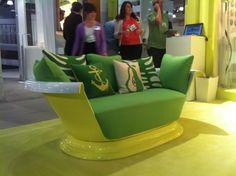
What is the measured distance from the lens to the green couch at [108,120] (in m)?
2.01

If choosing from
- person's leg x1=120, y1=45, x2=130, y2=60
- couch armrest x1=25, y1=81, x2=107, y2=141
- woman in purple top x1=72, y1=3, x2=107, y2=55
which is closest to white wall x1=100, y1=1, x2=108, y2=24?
person's leg x1=120, y1=45, x2=130, y2=60

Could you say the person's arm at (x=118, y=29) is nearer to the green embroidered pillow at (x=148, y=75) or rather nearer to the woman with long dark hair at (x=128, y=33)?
the woman with long dark hair at (x=128, y=33)

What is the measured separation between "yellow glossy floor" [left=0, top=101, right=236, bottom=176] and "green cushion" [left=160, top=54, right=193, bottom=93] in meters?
0.45

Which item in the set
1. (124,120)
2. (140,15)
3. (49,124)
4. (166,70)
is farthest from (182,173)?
(140,15)

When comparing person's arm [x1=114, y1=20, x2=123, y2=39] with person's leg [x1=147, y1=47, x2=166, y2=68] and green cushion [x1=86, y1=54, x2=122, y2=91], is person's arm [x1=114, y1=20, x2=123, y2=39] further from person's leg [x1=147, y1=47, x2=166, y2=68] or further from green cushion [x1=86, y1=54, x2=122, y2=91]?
green cushion [x1=86, y1=54, x2=122, y2=91]

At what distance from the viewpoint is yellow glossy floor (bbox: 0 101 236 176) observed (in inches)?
75.5

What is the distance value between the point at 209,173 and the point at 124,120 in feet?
2.39

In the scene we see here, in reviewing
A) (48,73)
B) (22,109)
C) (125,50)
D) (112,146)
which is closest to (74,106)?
(48,73)

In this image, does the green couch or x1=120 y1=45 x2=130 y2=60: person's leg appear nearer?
the green couch

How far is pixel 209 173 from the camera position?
1.87 meters

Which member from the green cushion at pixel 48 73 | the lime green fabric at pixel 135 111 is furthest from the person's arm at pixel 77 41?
the green cushion at pixel 48 73

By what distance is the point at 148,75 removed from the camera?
2.98m

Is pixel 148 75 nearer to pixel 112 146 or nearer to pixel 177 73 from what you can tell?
pixel 177 73

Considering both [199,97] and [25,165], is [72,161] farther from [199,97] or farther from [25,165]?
[199,97]
